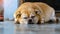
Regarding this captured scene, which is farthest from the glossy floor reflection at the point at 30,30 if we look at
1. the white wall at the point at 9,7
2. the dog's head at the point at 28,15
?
the white wall at the point at 9,7

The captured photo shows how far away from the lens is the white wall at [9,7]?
2.90 m

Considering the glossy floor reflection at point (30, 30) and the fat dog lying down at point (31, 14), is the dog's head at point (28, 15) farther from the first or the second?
the glossy floor reflection at point (30, 30)

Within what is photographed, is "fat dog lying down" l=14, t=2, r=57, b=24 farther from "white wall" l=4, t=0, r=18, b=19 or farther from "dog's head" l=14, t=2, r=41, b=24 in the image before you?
"white wall" l=4, t=0, r=18, b=19

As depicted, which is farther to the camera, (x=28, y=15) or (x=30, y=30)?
(x=28, y=15)

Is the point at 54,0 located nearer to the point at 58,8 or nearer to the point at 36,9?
the point at 58,8

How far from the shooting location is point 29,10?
7.42 ft

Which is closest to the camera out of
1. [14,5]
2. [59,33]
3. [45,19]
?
[59,33]

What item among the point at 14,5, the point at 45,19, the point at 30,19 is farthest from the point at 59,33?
the point at 14,5

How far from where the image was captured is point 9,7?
2916 mm

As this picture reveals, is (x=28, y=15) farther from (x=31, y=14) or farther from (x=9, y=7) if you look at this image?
(x=9, y=7)

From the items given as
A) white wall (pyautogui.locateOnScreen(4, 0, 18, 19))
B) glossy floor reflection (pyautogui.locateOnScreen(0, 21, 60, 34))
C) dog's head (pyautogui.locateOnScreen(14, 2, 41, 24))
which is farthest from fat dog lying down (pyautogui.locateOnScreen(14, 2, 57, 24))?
white wall (pyautogui.locateOnScreen(4, 0, 18, 19))

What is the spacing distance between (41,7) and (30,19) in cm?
34

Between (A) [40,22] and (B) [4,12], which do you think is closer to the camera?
(A) [40,22]

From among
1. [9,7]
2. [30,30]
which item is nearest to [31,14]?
[30,30]
